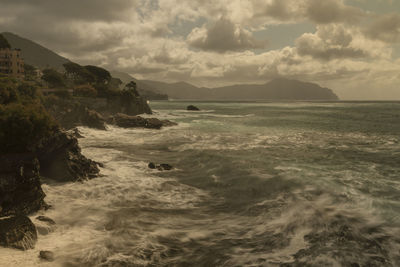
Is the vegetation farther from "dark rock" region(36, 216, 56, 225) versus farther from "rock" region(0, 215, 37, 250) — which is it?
"rock" region(0, 215, 37, 250)

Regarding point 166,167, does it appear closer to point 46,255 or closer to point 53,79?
point 46,255

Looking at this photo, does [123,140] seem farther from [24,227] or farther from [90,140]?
[24,227]

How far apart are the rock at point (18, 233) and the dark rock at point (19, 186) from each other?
3462 millimetres

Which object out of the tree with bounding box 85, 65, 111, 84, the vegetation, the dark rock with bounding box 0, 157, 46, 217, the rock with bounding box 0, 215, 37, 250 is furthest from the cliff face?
the rock with bounding box 0, 215, 37, 250

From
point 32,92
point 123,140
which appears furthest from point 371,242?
point 32,92

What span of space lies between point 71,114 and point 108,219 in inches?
2119

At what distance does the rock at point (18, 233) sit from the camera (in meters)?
12.1

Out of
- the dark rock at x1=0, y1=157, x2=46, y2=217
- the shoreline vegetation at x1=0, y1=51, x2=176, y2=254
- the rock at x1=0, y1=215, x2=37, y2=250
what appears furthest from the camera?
the dark rock at x1=0, y1=157, x2=46, y2=217

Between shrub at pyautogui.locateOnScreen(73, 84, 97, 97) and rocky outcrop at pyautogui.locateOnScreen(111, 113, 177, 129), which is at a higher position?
shrub at pyautogui.locateOnScreen(73, 84, 97, 97)

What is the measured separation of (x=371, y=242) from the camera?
13312mm

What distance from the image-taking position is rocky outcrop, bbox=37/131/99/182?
22.3 meters

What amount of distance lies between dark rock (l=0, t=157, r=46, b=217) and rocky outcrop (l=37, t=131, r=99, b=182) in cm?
428

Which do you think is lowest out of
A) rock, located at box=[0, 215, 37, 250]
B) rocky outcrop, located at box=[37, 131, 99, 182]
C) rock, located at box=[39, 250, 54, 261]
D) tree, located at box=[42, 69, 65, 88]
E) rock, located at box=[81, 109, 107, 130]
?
rock, located at box=[39, 250, 54, 261]

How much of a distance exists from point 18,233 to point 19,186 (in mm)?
5534
